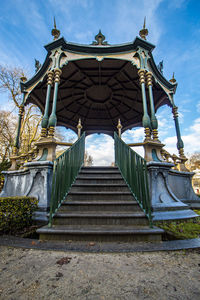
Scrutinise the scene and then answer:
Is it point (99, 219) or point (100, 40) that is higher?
point (100, 40)

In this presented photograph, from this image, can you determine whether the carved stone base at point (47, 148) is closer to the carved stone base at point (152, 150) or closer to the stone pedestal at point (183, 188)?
the carved stone base at point (152, 150)

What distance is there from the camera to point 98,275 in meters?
1.42

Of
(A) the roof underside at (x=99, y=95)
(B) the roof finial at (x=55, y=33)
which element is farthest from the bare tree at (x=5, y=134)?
(B) the roof finial at (x=55, y=33)

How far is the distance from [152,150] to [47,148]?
365 centimetres

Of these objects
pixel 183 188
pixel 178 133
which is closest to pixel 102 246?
pixel 183 188

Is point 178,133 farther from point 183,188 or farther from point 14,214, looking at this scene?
point 14,214

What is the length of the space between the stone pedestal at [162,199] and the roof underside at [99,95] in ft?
17.3

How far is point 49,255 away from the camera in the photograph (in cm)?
184

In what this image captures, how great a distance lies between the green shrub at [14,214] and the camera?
2771mm

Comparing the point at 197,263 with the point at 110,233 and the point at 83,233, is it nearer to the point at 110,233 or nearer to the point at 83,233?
the point at 110,233

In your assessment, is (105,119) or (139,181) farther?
(105,119)

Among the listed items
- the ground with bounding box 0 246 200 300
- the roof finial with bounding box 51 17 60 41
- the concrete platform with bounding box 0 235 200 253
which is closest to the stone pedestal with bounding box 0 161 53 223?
the concrete platform with bounding box 0 235 200 253

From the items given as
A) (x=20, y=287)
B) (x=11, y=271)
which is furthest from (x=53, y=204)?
(x=20, y=287)

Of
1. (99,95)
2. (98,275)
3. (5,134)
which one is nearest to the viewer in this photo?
(98,275)
